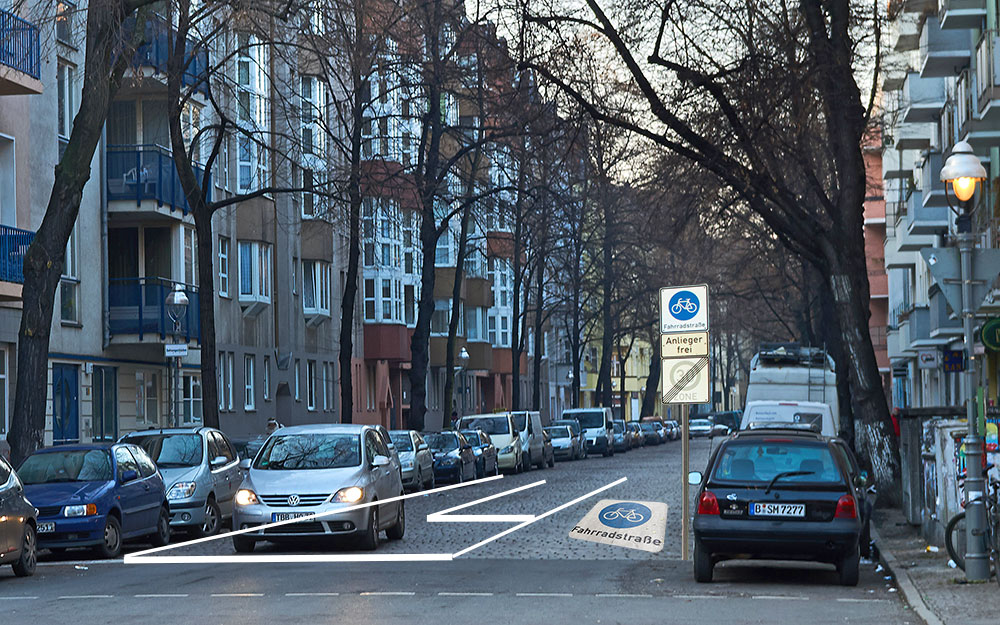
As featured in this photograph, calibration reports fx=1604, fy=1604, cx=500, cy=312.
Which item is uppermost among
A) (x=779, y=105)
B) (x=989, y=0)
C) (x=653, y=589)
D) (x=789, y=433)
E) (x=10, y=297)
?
(x=989, y=0)

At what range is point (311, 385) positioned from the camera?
58.4 metres

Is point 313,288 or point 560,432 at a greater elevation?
point 313,288

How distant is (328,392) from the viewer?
199ft

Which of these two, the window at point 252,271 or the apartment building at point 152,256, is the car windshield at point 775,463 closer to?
the apartment building at point 152,256

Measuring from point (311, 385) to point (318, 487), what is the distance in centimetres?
3873

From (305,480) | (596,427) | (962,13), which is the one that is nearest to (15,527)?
(305,480)

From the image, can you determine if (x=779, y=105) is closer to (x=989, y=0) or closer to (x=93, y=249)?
(x=989, y=0)

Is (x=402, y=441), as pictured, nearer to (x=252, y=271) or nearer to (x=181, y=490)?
(x=181, y=490)

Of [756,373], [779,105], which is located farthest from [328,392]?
[779,105]

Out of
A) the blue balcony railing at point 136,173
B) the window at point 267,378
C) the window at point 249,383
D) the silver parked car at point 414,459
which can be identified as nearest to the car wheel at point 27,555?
the silver parked car at point 414,459

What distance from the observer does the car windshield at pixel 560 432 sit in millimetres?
63125

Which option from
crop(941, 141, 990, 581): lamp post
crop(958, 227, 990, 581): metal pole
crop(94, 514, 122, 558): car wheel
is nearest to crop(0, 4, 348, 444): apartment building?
crop(94, 514, 122, 558): car wheel

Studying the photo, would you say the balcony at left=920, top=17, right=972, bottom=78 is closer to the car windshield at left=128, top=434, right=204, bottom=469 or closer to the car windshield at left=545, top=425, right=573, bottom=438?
the car windshield at left=128, top=434, right=204, bottom=469

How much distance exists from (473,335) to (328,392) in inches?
789
